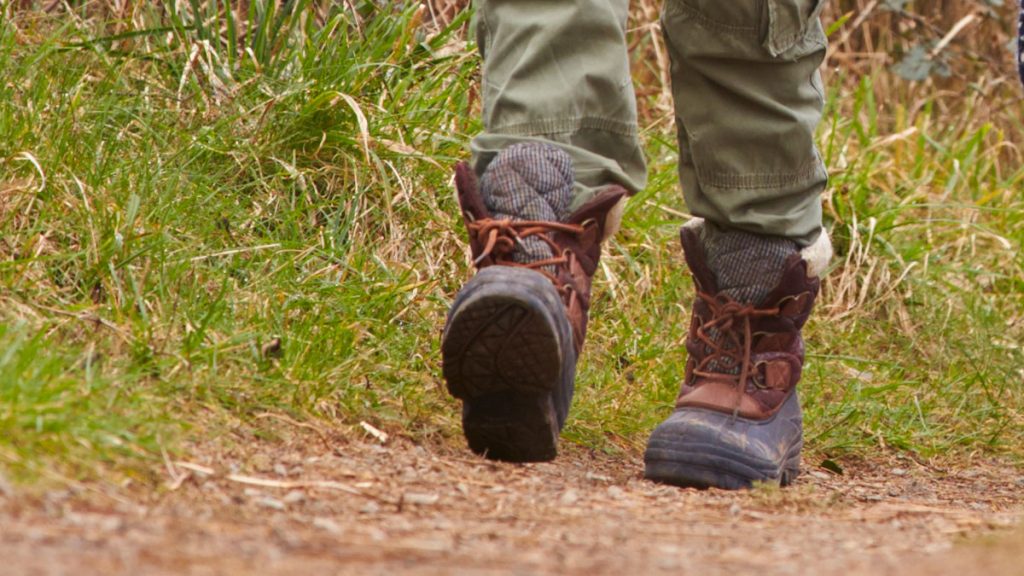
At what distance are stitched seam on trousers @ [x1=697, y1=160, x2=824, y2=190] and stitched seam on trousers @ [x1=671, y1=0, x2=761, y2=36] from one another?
0.68ft

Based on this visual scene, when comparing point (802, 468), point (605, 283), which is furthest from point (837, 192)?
point (802, 468)

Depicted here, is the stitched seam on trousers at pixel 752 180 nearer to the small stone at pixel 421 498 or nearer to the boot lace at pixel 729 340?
the boot lace at pixel 729 340

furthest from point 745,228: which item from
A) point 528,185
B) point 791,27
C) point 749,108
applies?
point 528,185

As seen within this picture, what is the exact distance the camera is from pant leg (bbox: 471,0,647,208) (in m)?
1.71

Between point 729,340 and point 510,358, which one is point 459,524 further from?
point 729,340

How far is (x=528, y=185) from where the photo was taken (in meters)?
1.69

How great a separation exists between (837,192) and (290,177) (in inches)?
57.1

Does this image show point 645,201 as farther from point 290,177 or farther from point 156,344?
point 156,344

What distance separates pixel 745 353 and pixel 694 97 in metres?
0.39

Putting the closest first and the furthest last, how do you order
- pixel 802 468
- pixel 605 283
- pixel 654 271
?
1. pixel 802 468
2. pixel 605 283
3. pixel 654 271

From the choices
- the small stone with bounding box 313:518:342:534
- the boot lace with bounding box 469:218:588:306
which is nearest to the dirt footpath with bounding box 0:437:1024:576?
the small stone with bounding box 313:518:342:534

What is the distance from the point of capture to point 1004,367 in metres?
3.01

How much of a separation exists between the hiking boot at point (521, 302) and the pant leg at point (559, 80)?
1.3 inches

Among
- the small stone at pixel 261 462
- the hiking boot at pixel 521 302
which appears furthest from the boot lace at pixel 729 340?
the small stone at pixel 261 462
